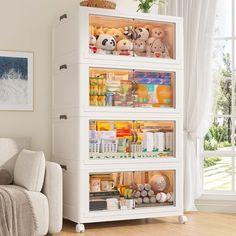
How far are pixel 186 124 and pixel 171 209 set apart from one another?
1.00m

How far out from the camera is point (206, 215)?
5711 mm

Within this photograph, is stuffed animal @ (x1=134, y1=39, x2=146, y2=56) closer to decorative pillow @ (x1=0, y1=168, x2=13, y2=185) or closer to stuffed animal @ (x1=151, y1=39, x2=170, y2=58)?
stuffed animal @ (x1=151, y1=39, x2=170, y2=58)

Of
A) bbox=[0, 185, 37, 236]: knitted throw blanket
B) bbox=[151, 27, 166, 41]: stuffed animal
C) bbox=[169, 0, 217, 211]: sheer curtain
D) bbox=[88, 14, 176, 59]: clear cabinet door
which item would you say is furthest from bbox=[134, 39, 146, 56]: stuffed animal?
bbox=[0, 185, 37, 236]: knitted throw blanket

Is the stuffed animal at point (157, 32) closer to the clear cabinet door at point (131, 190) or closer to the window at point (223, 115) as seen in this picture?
the window at point (223, 115)

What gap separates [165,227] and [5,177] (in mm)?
1475

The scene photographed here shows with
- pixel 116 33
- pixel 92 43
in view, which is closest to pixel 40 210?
pixel 92 43

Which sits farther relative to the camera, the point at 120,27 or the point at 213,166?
the point at 213,166

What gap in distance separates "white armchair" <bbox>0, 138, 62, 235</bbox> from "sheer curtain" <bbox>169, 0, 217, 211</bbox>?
64.3 inches

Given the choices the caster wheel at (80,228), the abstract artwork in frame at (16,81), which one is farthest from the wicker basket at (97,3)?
the caster wheel at (80,228)

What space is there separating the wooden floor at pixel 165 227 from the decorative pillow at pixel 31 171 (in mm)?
516

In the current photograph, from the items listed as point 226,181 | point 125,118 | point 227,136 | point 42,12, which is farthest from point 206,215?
point 42,12

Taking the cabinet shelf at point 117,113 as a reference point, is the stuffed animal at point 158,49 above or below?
above

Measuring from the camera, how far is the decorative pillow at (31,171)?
15.0ft

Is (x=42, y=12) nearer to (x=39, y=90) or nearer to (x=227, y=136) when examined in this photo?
(x=39, y=90)
